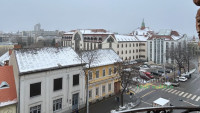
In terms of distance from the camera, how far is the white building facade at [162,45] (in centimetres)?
5586

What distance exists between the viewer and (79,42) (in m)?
66.1

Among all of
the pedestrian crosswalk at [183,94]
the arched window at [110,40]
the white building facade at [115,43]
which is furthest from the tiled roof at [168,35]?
the pedestrian crosswalk at [183,94]

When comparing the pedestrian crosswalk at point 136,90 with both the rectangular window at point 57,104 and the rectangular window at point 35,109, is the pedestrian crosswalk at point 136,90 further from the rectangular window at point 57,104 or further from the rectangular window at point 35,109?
the rectangular window at point 35,109

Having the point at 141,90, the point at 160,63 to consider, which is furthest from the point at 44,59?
the point at 160,63

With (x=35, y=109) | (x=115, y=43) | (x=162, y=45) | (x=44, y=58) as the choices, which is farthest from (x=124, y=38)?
(x=35, y=109)

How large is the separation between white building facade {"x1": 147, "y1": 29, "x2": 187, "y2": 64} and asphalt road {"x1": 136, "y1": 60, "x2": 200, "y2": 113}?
78.6 ft

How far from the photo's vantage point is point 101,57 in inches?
1015

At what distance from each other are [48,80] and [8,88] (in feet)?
12.3

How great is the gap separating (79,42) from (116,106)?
46.2 m

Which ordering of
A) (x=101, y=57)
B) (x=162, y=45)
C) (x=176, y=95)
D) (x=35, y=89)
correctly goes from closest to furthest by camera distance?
(x=35, y=89) < (x=101, y=57) < (x=176, y=95) < (x=162, y=45)

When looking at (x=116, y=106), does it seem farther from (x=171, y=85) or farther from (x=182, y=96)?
(x=171, y=85)

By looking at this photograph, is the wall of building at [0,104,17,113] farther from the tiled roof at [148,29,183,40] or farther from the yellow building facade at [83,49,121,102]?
the tiled roof at [148,29,183,40]

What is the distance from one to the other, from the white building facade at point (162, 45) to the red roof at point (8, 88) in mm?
46206

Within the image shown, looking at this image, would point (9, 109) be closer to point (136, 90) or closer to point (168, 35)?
point (136, 90)
